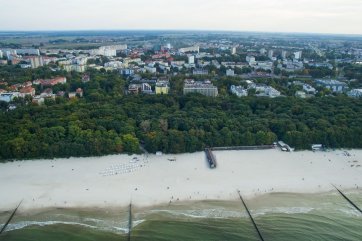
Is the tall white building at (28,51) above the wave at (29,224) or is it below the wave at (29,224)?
above

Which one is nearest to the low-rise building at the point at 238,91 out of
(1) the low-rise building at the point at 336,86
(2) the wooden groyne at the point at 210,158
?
(1) the low-rise building at the point at 336,86

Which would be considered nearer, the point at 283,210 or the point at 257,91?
the point at 283,210

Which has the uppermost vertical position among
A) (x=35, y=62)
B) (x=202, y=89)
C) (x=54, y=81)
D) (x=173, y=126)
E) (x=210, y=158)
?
(x=35, y=62)

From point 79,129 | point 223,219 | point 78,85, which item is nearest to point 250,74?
point 78,85

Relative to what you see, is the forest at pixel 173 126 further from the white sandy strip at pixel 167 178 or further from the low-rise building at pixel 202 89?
the low-rise building at pixel 202 89

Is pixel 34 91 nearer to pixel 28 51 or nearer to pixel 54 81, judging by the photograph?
pixel 54 81

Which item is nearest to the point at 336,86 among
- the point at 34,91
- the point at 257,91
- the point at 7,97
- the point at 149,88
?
the point at 257,91

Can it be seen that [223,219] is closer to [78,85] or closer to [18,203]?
[18,203]
